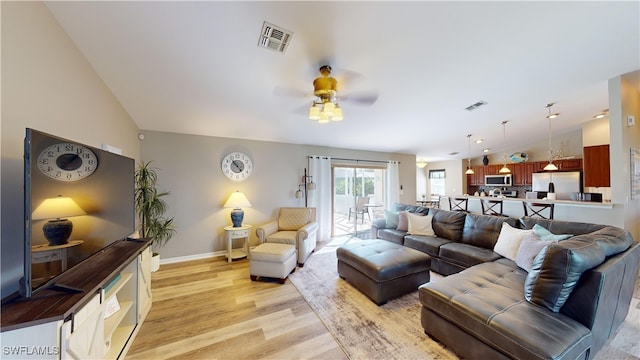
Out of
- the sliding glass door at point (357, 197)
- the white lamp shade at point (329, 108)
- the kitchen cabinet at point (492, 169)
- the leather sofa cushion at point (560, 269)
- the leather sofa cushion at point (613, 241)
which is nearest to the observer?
the leather sofa cushion at point (560, 269)

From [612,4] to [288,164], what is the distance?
4488mm

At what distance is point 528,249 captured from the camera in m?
2.16

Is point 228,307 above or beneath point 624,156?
beneath

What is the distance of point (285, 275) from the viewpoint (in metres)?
2.94

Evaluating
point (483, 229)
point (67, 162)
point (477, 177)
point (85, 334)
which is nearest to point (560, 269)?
point (483, 229)

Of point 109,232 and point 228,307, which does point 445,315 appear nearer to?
point 228,307

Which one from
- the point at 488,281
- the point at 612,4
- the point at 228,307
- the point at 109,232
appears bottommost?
the point at 228,307

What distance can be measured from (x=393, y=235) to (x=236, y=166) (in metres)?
3.30

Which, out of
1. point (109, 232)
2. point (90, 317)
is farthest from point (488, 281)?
point (109, 232)

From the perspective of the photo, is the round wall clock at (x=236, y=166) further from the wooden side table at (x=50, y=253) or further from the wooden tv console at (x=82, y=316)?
the wooden side table at (x=50, y=253)

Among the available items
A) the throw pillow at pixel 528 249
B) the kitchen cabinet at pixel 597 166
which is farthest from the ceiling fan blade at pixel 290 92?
the kitchen cabinet at pixel 597 166

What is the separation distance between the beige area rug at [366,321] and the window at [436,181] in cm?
745

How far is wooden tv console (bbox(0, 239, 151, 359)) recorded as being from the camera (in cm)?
100

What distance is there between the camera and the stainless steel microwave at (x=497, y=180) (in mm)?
6789
